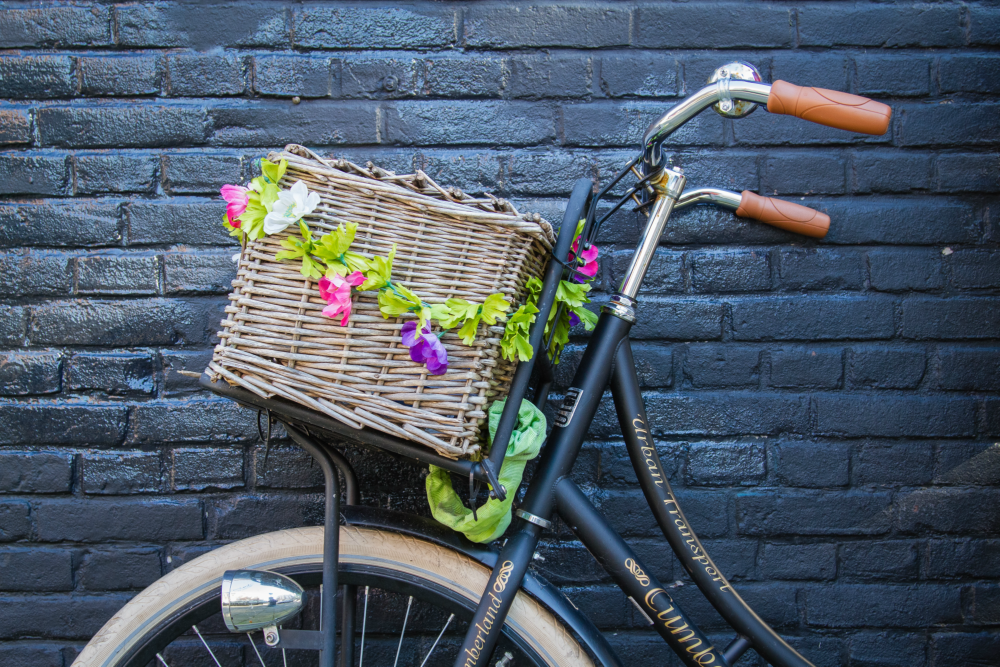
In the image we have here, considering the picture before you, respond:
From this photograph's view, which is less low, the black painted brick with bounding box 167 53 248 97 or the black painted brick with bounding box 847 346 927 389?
the black painted brick with bounding box 167 53 248 97

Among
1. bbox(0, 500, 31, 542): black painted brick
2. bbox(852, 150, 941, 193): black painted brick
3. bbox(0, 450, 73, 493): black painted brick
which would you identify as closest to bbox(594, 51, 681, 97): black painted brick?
bbox(852, 150, 941, 193): black painted brick

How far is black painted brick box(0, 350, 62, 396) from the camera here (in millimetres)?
1584

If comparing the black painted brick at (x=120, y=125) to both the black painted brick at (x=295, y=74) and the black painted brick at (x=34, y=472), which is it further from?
the black painted brick at (x=34, y=472)

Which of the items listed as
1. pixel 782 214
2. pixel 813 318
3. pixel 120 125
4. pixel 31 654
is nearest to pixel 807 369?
pixel 813 318

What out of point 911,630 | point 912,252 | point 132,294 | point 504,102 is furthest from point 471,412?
point 911,630

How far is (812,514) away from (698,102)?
3.76 ft

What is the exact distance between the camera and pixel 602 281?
161 centimetres

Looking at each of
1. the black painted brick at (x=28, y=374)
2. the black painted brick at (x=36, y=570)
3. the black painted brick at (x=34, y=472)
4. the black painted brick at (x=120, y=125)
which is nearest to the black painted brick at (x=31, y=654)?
the black painted brick at (x=36, y=570)

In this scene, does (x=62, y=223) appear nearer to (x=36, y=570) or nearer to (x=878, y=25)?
(x=36, y=570)

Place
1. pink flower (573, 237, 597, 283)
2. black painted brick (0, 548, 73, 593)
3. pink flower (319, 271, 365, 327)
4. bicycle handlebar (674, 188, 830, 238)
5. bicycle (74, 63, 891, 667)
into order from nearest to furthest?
pink flower (319, 271, 365, 327) < bicycle (74, 63, 891, 667) < pink flower (573, 237, 597, 283) < bicycle handlebar (674, 188, 830, 238) < black painted brick (0, 548, 73, 593)

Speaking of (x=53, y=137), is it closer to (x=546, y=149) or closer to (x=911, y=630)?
(x=546, y=149)

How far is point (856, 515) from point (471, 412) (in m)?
1.26

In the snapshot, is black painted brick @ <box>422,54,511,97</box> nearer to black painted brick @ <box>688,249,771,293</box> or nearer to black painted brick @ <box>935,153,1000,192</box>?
black painted brick @ <box>688,249,771,293</box>

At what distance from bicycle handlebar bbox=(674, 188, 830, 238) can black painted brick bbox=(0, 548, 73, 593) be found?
1772mm
